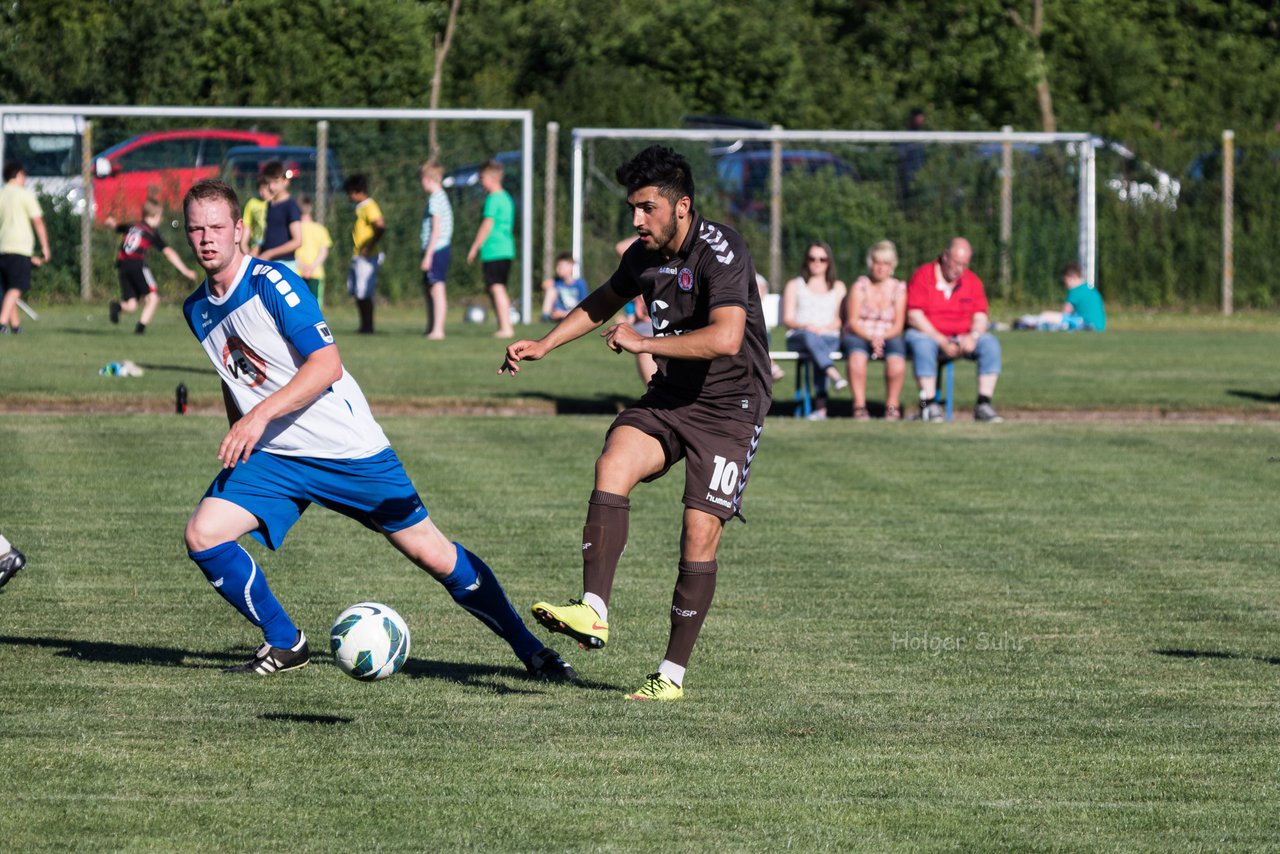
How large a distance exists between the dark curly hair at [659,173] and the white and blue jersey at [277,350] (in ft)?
3.79

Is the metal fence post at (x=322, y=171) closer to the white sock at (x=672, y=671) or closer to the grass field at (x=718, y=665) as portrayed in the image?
the grass field at (x=718, y=665)

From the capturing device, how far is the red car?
1054 inches

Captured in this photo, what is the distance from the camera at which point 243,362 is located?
6910 mm

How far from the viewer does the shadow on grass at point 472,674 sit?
23.7ft

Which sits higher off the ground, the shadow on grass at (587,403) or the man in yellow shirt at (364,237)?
the man in yellow shirt at (364,237)

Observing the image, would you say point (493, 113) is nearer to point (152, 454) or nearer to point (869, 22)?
point (152, 454)

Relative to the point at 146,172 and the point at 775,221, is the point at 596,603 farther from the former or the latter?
the point at 775,221

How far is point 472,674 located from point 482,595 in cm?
44

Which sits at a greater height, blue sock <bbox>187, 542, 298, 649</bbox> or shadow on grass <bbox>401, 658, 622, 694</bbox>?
blue sock <bbox>187, 542, 298, 649</bbox>

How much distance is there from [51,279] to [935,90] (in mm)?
19487

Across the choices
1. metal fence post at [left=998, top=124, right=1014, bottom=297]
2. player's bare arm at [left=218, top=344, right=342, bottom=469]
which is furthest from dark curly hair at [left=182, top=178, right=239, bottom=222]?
metal fence post at [left=998, top=124, right=1014, bottom=297]

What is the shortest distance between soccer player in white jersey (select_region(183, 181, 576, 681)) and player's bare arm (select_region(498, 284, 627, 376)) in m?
0.56

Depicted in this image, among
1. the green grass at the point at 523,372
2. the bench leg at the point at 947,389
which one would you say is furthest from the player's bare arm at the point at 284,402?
the bench leg at the point at 947,389

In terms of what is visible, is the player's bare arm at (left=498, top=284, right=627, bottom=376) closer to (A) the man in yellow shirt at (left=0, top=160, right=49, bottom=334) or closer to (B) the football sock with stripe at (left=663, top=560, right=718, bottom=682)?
(B) the football sock with stripe at (left=663, top=560, right=718, bottom=682)
